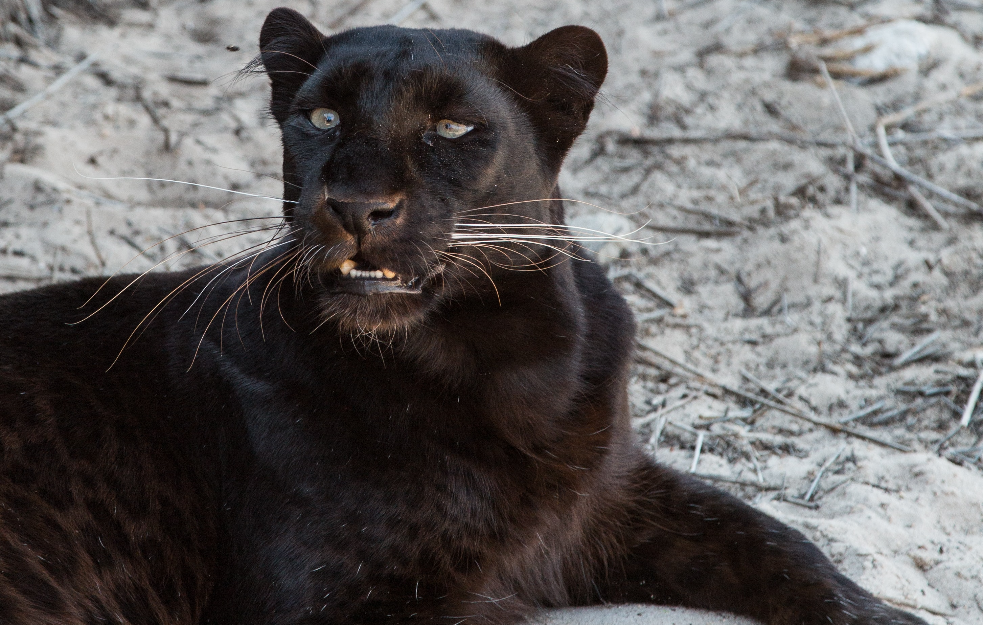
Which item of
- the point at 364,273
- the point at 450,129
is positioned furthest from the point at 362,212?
the point at 450,129

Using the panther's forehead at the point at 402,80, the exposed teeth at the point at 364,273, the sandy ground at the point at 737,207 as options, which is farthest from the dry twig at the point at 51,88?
the exposed teeth at the point at 364,273

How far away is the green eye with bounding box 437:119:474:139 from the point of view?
2506 millimetres

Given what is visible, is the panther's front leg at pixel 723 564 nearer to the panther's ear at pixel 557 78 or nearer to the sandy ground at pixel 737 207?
the sandy ground at pixel 737 207

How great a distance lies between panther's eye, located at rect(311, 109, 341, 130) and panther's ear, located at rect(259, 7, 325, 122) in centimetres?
26

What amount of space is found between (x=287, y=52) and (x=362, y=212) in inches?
34.5

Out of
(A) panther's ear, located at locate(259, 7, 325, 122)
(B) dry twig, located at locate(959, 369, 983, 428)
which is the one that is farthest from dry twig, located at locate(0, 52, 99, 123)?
(B) dry twig, located at locate(959, 369, 983, 428)

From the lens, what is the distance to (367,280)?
2391 mm

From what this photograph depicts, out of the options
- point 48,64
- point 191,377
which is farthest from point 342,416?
point 48,64

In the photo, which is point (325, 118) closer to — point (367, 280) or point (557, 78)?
point (367, 280)

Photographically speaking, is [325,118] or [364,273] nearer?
[364,273]

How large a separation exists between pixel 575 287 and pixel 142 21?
442 cm

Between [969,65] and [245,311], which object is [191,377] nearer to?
[245,311]

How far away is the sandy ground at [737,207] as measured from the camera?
354 cm

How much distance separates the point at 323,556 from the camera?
2.49m
